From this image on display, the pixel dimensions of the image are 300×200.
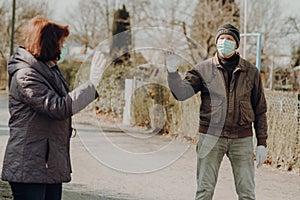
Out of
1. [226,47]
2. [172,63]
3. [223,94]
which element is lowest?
[223,94]

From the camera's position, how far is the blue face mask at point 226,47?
174 inches

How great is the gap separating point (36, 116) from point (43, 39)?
425mm

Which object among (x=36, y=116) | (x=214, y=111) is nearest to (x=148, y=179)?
(x=214, y=111)

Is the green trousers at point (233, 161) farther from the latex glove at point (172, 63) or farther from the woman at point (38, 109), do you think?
the woman at point (38, 109)

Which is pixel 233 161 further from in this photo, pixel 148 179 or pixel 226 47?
pixel 148 179

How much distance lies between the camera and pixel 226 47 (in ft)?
Result: 14.5

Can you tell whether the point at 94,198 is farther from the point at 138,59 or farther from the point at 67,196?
the point at 138,59

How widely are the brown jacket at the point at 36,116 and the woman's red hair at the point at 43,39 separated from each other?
0.14ft

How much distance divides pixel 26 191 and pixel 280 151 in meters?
6.15

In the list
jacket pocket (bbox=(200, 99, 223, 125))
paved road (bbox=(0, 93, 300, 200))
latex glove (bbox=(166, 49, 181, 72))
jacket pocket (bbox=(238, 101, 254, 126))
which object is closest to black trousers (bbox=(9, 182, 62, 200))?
latex glove (bbox=(166, 49, 181, 72))

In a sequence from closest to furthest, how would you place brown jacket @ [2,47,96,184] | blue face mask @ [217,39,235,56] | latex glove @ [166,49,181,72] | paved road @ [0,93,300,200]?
brown jacket @ [2,47,96,184]
latex glove @ [166,49,181,72]
blue face mask @ [217,39,235,56]
paved road @ [0,93,300,200]

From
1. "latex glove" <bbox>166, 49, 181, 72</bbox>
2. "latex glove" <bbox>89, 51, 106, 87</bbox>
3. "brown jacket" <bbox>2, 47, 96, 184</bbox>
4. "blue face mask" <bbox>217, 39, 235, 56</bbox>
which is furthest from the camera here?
"blue face mask" <bbox>217, 39, 235, 56</bbox>

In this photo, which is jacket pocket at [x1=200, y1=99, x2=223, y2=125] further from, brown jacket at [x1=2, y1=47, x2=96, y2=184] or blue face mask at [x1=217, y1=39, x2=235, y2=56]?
brown jacket at [x1=2, y1=47, x2=96, y2=184]

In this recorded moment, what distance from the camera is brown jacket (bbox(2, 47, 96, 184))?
9.82 ft
